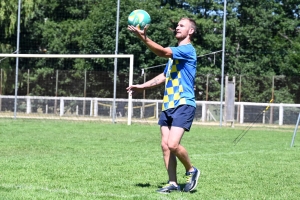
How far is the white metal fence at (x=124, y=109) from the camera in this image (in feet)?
89.7

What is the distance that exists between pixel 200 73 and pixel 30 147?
56.3 ft

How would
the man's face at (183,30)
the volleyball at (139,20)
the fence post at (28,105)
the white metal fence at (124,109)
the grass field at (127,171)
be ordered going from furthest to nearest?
the fence post at (28,105) < the white metal fence at (124,109) < the man's face at (183,30) < the volleyball at (139,20) < the grass field at (127,171)

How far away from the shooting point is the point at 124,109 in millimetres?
27328

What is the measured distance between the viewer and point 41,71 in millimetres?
30094

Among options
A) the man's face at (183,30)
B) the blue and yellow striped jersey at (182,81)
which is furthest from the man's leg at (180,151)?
the man's face at (183,30)

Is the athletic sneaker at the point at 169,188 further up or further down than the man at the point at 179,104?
further down

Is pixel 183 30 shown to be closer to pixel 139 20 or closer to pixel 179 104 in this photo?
pixel 139 20

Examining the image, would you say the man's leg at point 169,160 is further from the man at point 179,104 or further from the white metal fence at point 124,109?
the white metal fence at point 124,109

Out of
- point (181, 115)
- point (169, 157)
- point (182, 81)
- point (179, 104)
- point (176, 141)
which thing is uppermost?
point (182, 81)

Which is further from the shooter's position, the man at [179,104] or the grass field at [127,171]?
the man at [179,104]

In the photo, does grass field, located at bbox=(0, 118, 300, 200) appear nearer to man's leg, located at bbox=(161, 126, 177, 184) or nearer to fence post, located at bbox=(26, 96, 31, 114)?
man's leg, located at bbox=(161, 126, 177, 184)

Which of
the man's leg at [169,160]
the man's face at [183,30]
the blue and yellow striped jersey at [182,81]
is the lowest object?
the man's leg at [169,160]

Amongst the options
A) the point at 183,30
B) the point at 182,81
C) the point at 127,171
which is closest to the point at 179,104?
the point at 182,81

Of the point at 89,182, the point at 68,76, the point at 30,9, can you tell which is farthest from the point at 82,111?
the point at 89,182
